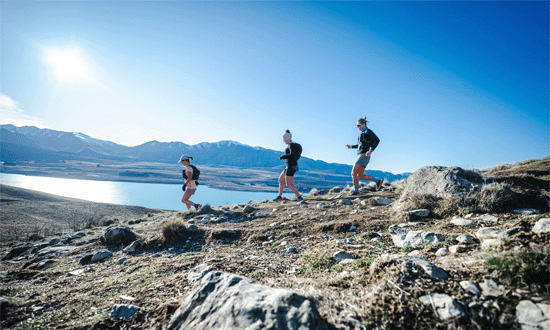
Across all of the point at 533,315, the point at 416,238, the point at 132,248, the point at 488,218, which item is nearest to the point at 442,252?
the point at 416,238

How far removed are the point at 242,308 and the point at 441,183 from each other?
7341mm

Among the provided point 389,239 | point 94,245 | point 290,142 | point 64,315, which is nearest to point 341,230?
point 389,239

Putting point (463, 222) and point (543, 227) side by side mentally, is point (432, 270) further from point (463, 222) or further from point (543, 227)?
point (463, 222)

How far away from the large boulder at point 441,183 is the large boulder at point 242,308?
6192 millimetres

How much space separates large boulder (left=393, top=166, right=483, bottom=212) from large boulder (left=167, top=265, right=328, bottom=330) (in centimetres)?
619

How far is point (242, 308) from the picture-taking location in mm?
1939

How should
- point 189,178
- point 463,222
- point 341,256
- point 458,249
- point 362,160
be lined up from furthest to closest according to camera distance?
point 189,178, point 362,160, point 463,222, point 341,256, point 458,249

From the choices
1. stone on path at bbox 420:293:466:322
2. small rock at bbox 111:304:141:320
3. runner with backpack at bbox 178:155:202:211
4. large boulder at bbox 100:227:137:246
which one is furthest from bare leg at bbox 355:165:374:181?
large boulder at bbox 100:227:137:246

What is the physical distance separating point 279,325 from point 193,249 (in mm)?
5519

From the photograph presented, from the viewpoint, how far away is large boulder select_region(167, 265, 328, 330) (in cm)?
173

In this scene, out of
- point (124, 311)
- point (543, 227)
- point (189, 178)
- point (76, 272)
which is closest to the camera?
point (124, 311)

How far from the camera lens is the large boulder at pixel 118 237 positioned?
26.6 feet

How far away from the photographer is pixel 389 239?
4891 mm

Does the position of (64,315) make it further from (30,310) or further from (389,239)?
(389,239)
